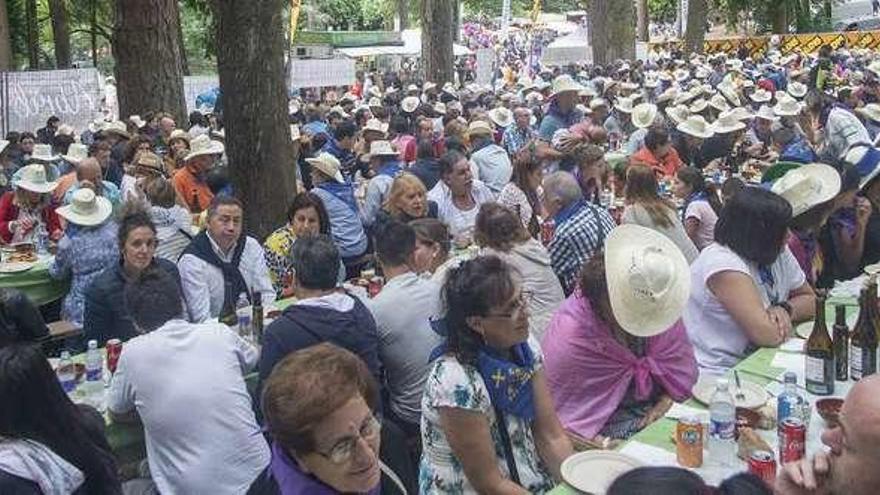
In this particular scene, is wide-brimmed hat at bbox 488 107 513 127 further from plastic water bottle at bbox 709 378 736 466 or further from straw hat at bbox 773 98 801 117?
plastic water bottle at bbox 709 378 736 466

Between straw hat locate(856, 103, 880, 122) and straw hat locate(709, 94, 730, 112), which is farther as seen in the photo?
straw hat locate(709, 94, 730, 112)

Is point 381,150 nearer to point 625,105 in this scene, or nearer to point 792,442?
point 625,105

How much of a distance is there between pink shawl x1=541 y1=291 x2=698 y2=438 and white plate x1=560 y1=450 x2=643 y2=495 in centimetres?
71

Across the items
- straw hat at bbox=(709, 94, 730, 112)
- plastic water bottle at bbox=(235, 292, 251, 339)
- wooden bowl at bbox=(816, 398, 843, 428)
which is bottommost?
plastic water bottle at bbox=(235, 292, 251, 339)

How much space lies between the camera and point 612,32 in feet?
90.2

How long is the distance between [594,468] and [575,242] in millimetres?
3171

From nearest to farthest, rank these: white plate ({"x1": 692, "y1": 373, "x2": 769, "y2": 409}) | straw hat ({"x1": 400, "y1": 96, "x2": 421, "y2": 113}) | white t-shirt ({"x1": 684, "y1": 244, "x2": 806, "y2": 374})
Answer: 1. white plate ({"x1": 692, "y1": 373, "x2": 769, "y2": 409})
2. white t-shirt ({"x1": 684, "y1": 244, "x2": 806, "y2": 374})
3. straw hat ({"x1": 400, "y1": 96, "x2": 421, "y2": 113})

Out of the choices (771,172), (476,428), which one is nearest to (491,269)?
(476,428)

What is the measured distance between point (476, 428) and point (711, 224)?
4.57 m

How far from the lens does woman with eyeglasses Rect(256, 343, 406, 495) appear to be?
2.43 metres

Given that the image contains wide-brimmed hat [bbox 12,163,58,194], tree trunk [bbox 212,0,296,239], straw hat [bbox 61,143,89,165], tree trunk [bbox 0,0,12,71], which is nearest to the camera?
tree trunk [bbox 212,0,296,239]

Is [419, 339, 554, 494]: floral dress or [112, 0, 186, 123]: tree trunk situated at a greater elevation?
[112, 0, 186, 123]: tree trunk

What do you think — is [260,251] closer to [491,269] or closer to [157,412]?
[157,412]

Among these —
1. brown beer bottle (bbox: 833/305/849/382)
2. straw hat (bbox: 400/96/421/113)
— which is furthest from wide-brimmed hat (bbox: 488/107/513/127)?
brown beer bottle (bbox: 833/305/849/382)
